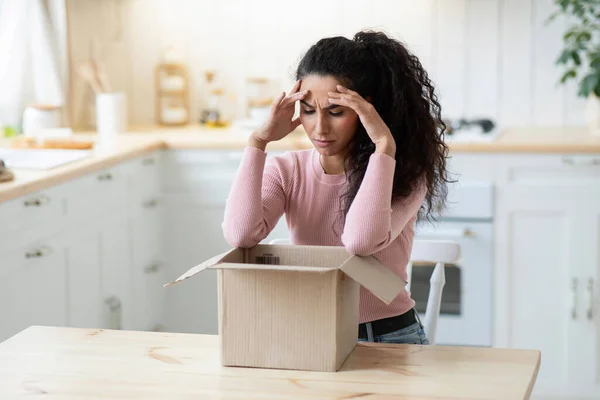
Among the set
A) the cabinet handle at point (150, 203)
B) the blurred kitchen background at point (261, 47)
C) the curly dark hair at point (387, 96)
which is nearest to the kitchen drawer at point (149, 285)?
the cabinet handle at point (150, 203)

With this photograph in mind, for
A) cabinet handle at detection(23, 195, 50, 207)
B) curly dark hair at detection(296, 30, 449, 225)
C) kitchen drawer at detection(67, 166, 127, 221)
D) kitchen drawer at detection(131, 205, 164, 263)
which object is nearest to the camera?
curly dark hair at detection(296, 30, 449, 225)

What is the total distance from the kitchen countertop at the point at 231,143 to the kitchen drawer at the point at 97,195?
0.04 meters

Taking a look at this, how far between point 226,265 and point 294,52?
9.30 feet

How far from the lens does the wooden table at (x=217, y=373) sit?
4.29ft

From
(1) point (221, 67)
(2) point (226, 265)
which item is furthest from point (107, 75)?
(2) point (226, 265)

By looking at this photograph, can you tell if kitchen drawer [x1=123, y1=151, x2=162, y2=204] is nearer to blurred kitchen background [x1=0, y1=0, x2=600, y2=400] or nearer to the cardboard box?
blurred kitchen background [x1=0, y1=0, x2=600, y2=400]

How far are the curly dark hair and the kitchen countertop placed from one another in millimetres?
1224

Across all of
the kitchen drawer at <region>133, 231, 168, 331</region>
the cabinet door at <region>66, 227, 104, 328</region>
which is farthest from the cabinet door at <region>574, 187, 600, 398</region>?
the cabinet door at <region>66, 227, 104, 328</region>

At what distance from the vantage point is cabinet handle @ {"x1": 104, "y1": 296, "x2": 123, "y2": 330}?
322 cm

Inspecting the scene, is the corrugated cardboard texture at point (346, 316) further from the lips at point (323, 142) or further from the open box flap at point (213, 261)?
the lips at point (323, 142)

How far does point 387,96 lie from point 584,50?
198 centimetres

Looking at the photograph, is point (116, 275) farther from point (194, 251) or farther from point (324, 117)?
point (324, 117)

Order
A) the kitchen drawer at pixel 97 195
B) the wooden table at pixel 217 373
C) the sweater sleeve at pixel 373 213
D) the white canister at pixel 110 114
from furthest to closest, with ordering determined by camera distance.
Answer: the white canister at pixel 110 114 < the kitchen drawer at pixel 97 195 < the sweater sleeve at pixel 373 213 < the wooden table at pixel 217 373

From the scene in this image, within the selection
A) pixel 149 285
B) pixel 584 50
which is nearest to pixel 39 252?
pixel 149 285
